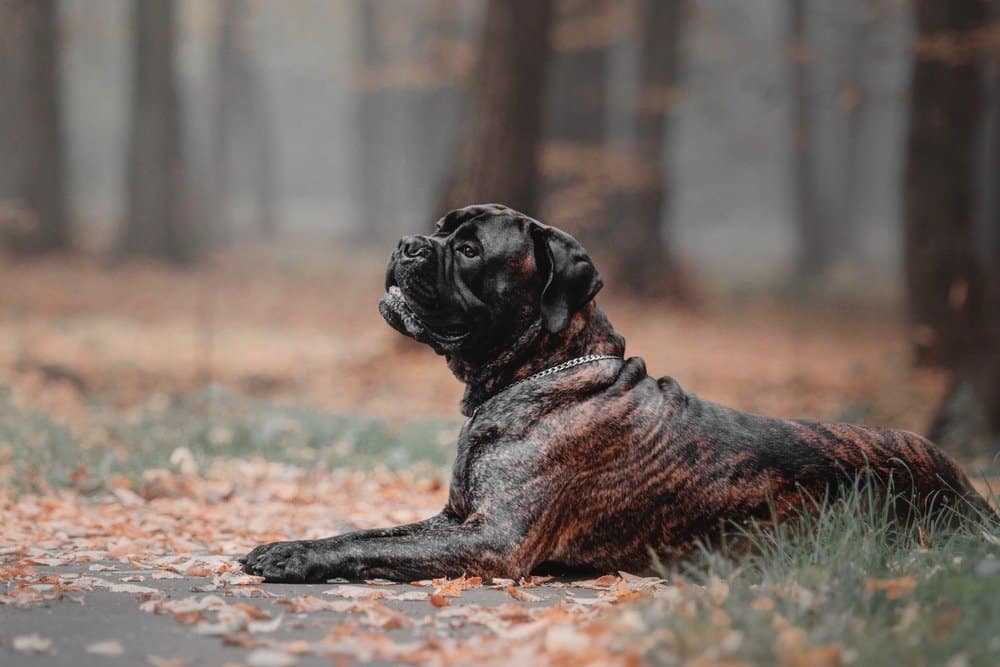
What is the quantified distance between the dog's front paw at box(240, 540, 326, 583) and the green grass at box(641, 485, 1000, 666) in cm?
141

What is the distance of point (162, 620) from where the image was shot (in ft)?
12.2

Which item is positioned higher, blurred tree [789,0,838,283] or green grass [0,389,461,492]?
blurred tree [789,0,838,283]

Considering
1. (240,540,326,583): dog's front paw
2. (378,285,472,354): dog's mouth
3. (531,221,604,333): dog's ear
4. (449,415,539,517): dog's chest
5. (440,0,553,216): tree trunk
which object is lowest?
(240,540,326,583): dog's front paw

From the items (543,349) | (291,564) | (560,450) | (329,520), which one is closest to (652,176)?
(329,520)

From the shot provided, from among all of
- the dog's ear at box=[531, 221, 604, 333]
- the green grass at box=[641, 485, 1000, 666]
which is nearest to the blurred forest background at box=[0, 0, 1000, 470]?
the green grass at box=[641, 485, 1000, 666]

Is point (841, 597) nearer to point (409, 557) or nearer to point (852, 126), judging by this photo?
point (409, 557)

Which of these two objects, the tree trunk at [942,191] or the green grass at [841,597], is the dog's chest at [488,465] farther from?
the tree trunk at [942,191]

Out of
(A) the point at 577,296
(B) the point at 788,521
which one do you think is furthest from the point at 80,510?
(B) the point at 788,521

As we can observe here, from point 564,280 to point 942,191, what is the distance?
27.0ft

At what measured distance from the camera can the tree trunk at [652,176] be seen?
60.5ft

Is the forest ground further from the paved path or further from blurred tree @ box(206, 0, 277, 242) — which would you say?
blurred tree @ box(206, 0, 277, 242)

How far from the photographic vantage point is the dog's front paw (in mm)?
4266

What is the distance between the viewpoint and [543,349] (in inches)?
178

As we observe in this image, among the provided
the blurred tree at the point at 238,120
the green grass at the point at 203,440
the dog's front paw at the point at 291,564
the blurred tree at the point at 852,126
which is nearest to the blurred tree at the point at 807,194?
the blurred tree at the point at 852,126
